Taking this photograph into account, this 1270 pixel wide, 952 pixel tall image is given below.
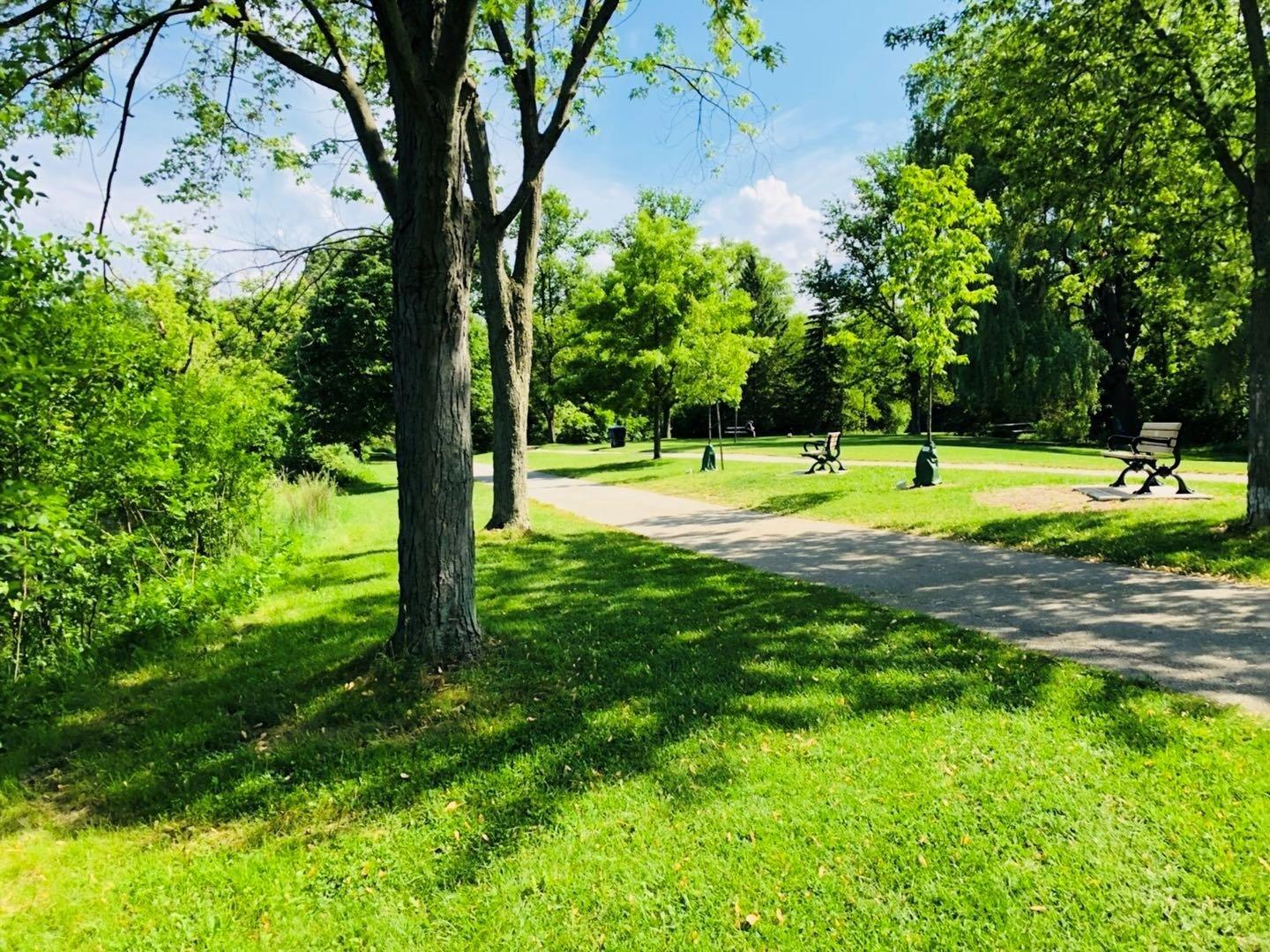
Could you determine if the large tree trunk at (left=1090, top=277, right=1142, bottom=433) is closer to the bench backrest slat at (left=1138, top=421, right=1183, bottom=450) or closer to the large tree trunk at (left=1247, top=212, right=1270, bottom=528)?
the bench backrest slat at (left=1138, top=421, right=1183, bottom=450)

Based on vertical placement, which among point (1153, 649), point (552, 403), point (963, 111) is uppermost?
point (963, 111)

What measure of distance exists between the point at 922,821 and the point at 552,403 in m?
A: 45.7

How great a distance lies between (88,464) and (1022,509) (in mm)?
11311

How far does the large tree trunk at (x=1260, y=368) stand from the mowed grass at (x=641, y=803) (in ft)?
17.6

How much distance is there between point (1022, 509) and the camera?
410 inches

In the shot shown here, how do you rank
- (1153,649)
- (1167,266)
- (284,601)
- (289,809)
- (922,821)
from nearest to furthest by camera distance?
(922,821)
(289,809)
(1153,649)
(284,601)
(1167,266)

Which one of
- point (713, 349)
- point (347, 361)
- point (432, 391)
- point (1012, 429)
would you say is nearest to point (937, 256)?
point (713, 349)

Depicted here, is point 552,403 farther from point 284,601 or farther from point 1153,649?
point 1153,649

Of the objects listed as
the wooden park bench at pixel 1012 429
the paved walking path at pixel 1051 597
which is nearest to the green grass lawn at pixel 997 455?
the wooden park bench at pixel 1012 429

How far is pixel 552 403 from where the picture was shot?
47.8m

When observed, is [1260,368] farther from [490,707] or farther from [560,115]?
[490,707]

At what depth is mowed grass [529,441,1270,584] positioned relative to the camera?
25.2ft

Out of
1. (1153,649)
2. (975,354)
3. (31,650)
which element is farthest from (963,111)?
(975,354)

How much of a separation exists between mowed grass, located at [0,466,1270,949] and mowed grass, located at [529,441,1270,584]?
13.6 ft
